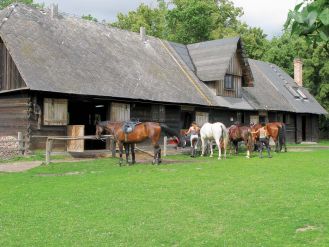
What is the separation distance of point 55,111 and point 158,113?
284 inches

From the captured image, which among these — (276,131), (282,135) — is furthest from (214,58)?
(276,131)

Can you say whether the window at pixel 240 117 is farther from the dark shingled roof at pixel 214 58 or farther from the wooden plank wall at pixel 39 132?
the wooden plank wall at pixel 39 132

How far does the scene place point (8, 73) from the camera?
21203 mm

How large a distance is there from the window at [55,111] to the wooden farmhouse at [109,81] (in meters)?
0.05

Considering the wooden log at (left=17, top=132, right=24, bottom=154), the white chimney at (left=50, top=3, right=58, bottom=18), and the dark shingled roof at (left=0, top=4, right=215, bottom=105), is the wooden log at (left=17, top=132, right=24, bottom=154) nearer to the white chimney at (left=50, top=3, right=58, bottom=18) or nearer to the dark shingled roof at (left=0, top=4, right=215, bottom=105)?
the dark shingled roof at (left=0, top=4, right=215, bottom=105)

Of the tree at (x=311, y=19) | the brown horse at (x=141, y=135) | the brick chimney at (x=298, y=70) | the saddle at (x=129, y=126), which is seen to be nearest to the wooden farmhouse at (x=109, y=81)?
the brown horse at (x=141, y=135)

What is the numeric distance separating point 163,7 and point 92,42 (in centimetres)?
3610

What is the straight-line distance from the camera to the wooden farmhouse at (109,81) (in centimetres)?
2092

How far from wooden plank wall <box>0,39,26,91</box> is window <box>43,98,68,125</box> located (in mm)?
1538

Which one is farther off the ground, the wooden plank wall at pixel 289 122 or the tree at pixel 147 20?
the tree at pixel 147 20

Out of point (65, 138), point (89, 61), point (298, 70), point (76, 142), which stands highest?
point (298, 70)

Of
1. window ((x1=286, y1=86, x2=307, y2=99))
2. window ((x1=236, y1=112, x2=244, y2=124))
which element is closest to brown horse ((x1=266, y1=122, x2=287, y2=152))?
window ((x1=236, y1=112, x2=244, y2=124))

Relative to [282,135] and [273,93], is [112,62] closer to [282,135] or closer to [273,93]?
[282,135]

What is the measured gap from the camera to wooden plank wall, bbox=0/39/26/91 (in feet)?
67.7
